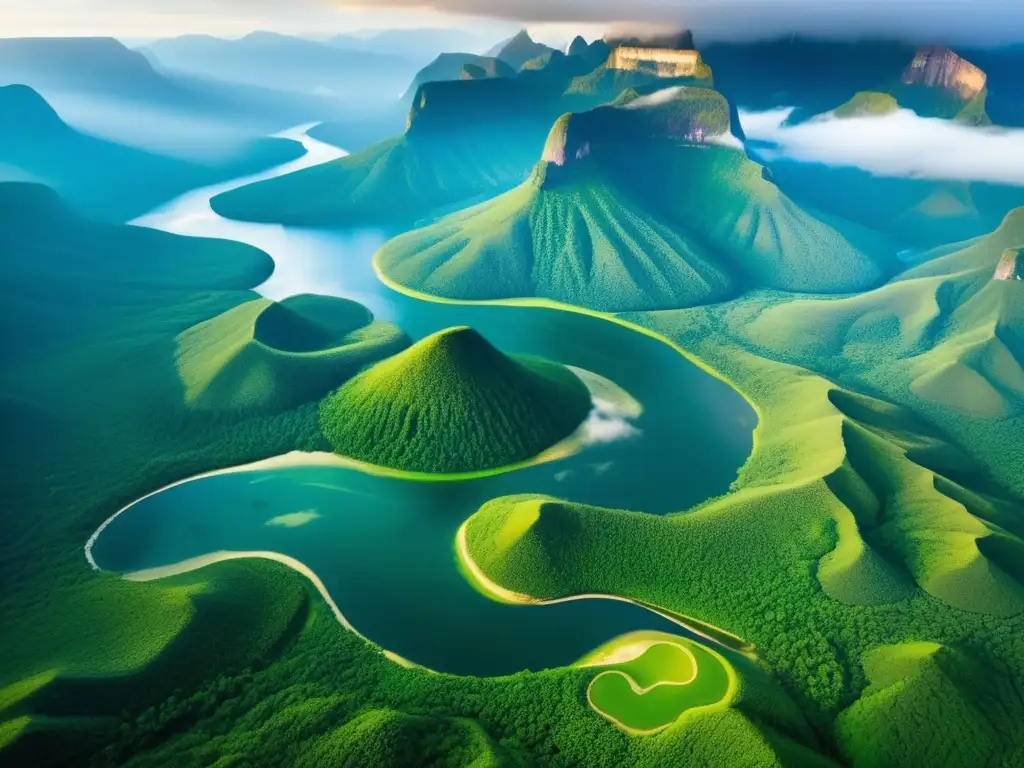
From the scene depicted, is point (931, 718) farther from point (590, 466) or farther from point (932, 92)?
point (932, 92)

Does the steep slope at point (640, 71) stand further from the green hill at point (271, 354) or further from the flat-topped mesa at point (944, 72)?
the green hill at point (271, 354)

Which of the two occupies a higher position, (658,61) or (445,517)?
(658,61)

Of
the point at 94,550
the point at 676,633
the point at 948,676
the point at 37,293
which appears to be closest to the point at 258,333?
the point at 94,550

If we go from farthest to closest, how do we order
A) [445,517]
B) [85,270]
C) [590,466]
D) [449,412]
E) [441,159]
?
[441,159] < [85,270] < [449,412] < [590,466] < [445,517]

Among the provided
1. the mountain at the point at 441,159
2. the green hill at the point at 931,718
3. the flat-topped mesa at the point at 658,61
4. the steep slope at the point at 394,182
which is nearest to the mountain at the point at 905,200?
the flat-topped mesa at the point at 658,61

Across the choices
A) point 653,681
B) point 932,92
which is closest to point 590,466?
point 653,681

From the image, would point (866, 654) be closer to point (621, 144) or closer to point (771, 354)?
point (771, 354)

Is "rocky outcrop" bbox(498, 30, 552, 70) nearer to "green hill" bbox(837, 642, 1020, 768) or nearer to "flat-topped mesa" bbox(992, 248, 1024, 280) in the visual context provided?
"flat-topped mesa" bbox(992, 248, 1024, 280)
